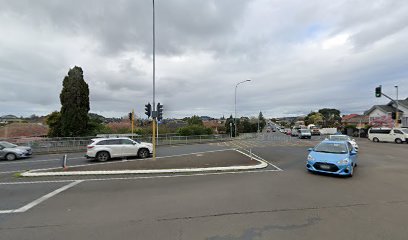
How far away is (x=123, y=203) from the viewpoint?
6.81 m

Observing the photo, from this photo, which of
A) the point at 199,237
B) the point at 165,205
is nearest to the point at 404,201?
the point at 199,237

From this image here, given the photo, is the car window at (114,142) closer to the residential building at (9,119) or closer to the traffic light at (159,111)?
the traffic light at (159,111)

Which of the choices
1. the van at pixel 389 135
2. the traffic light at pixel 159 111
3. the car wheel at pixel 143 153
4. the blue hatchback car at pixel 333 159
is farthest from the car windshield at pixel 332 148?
the van at pixel 389 135

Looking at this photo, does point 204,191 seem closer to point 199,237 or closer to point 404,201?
point 199,237

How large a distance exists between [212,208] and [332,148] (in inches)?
299

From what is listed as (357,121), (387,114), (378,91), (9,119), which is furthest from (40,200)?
(9,119)

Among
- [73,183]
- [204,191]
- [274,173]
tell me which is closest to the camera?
[204,191]

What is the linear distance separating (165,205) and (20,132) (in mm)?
46633

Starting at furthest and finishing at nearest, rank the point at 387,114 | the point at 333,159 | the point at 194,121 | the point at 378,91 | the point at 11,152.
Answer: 1. the point at 194,121
2. the point at 387,114
3. the point at 378,91
4. the point at 11,152
5. the point at 333,159

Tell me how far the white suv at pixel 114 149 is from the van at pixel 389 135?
30936 millimetres

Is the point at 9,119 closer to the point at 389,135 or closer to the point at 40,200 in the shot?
the point at 40,200

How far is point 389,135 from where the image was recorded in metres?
33.2

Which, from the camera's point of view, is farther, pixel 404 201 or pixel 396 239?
pixel 404 201

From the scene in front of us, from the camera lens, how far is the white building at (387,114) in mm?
49875
